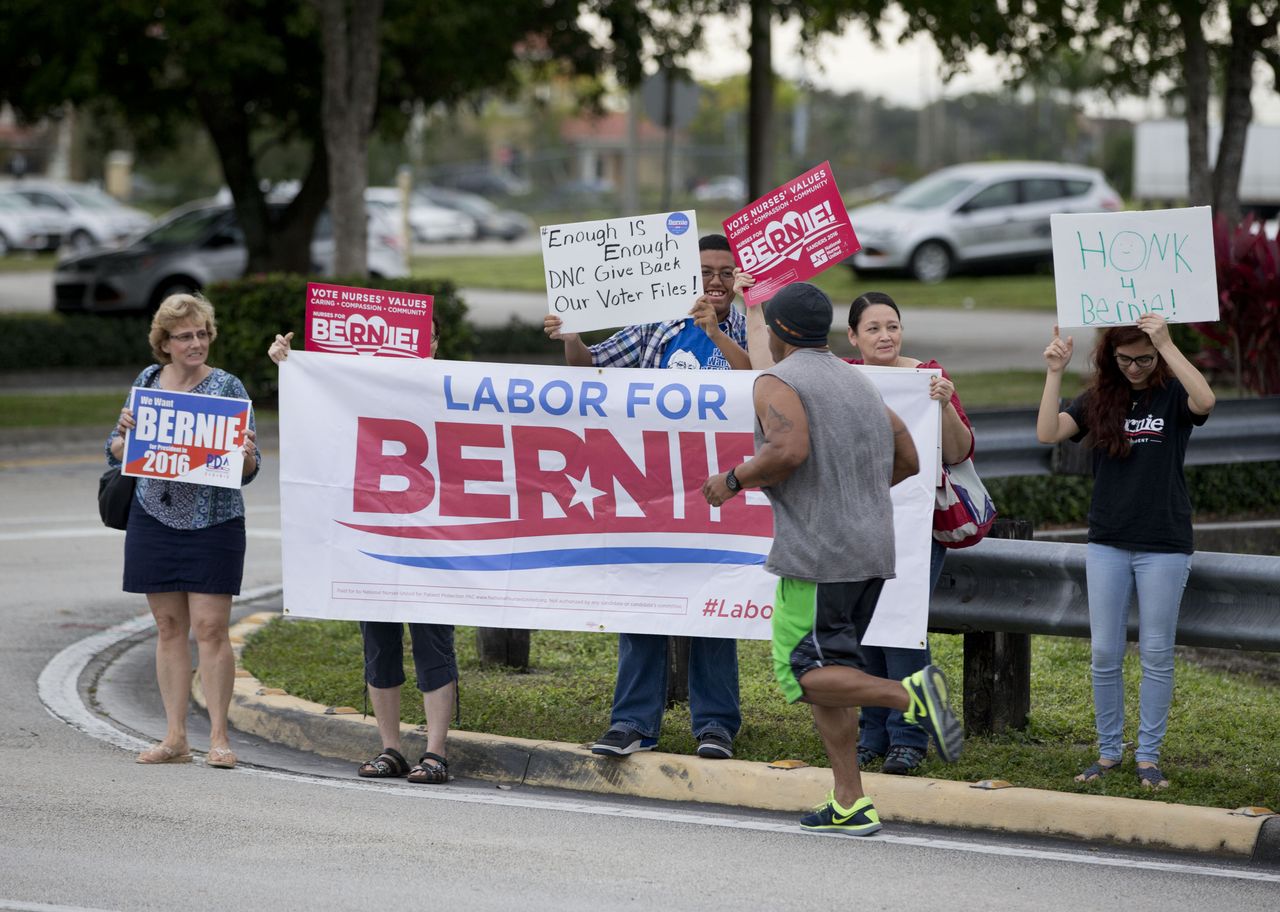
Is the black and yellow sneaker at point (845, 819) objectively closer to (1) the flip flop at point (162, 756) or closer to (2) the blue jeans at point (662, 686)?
(2) the blue jeans at point (662, 686)

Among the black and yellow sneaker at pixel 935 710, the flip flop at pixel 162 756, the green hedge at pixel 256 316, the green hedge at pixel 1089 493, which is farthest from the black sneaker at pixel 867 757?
the green hedge at pixel 256 316

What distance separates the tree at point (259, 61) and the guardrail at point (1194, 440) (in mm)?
10021

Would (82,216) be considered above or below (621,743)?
above

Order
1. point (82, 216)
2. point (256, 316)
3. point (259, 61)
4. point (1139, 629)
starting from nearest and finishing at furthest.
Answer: point (1139, 629) < point (256, 316) < point (259, 61) < point (82, 216)

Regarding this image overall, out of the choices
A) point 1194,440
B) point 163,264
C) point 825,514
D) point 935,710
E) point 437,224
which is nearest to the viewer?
point 935,710

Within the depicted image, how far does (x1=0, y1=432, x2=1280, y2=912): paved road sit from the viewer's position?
18.0ft

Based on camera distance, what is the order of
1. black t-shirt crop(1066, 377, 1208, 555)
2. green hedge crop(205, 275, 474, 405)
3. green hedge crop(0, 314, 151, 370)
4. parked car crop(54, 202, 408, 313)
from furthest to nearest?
parked car crop(54, 202, 408, 313), green hedge crop(0, 314, 151, 370), green hedge crop(205, 275, 474, 405), black t-shirt crop(1066, 377, 1208, 555)

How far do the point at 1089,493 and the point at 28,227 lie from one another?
37.0 m

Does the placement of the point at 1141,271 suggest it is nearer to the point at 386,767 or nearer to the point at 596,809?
the point at 596,809

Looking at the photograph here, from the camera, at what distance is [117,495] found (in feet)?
23.2

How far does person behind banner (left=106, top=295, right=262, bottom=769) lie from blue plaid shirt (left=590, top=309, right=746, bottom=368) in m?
1.45

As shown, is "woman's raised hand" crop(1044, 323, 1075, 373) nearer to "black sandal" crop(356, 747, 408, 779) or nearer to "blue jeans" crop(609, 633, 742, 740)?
"blue jeans" crop(609, 633, 742, 740)

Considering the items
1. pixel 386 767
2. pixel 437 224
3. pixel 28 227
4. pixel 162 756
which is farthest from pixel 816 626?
pixel 437 224

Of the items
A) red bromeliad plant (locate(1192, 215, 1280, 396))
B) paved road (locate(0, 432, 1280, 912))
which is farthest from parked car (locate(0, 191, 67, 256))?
paved road (locate(0, 432, 1280, 912))
